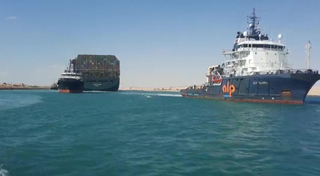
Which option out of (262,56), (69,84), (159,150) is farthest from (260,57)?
(69,84)

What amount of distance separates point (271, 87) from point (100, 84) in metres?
80.1

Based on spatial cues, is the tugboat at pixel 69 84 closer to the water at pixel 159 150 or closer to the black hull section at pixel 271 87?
the black hull section at pixel 271 87

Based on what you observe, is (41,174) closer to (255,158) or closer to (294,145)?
(255,158)

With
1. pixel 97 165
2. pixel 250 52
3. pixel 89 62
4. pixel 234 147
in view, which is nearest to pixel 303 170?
pixel 234 147

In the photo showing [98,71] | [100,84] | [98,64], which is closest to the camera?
[100,84]

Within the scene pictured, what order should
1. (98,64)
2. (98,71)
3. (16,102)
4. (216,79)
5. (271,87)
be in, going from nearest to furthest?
1. (271,87)
2. (16,102)
3. (216,79)
4. (98,71)
5. (98,64)

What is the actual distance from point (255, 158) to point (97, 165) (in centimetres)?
603

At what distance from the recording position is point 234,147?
43.0 ft

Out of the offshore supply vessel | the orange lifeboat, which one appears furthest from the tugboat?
the orange lifeboat

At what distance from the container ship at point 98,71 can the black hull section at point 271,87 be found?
70610mm

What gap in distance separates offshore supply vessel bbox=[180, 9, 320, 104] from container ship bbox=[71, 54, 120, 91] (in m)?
55.8

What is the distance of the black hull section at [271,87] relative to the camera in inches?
1464

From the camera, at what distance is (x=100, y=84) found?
10975cm

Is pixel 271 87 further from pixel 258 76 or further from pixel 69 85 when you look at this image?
pixel 69 85
